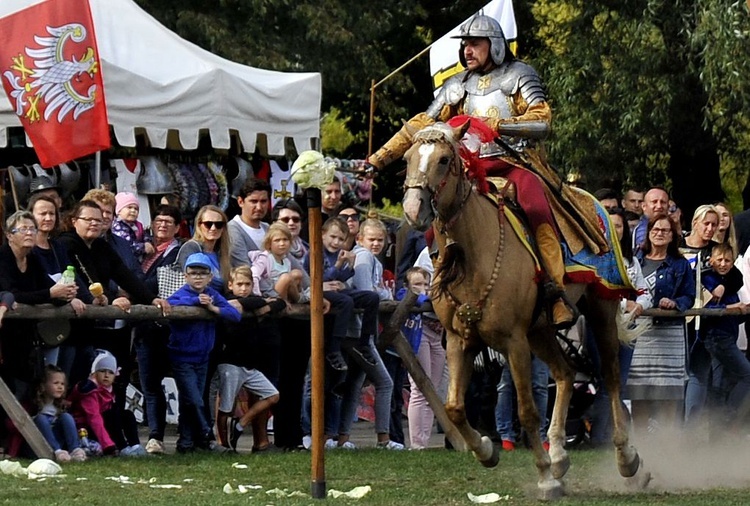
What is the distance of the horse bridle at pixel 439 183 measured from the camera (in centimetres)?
999

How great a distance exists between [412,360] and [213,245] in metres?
1.82

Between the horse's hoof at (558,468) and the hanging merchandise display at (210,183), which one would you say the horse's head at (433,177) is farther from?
the hanging merchandise display at (210,183)

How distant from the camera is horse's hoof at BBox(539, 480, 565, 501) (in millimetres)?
10516

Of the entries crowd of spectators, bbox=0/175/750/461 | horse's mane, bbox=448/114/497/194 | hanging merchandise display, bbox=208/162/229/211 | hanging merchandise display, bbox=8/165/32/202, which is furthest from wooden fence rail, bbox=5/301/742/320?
hanging merchandise display, bbox=208/162/229/211

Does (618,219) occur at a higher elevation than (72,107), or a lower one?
lower

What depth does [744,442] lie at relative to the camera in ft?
48.7

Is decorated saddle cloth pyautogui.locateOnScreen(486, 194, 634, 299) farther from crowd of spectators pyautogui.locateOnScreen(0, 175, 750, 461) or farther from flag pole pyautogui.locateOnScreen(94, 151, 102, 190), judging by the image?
flag pole pyautogui.locateOnScreen(94, 151, 102, 190)

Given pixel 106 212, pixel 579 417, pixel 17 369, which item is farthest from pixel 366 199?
pixel 17 369

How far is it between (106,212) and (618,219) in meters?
4.25

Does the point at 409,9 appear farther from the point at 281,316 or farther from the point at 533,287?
the point at 533,287

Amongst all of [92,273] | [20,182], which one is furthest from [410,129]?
[20,182]

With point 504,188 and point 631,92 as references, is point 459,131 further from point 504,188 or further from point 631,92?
point 631,92

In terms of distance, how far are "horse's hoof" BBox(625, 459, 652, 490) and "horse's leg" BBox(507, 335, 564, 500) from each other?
3.06 ft

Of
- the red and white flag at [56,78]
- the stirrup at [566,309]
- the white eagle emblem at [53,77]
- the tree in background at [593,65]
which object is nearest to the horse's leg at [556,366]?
the stirrup at [566,309]
